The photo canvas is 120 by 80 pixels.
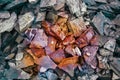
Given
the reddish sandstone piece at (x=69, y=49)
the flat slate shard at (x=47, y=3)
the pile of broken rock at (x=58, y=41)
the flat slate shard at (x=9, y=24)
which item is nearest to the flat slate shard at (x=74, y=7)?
the pile of broken rock at (x=58, y=41)

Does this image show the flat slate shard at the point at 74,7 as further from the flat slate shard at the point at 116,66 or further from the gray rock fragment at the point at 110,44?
the flat slate shard at the point at 116,66

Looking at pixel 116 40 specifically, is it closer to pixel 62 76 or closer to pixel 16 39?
pixel 62 76

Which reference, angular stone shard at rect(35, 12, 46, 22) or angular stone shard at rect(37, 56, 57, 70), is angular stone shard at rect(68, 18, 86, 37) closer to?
angular stone shard at rect(35, 12, 46, 22)

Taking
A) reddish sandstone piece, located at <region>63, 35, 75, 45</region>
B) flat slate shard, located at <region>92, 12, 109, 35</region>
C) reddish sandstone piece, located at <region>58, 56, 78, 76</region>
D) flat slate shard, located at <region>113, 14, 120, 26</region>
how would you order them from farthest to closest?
flat slate shard, located at <region>113, 14, 120, 26</region> < flat slate shard, located at <region>92, 12, 109, 35</region> < reddish sandstone piece, located at <region>63, 35, 75, 45</region> < reddish sandstone piece, located at <region>58, 56, 78, 76</region>

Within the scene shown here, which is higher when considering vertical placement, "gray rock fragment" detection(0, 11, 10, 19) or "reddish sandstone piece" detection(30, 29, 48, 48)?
"gray rock fragment" detection(0, 11, 10, 19)

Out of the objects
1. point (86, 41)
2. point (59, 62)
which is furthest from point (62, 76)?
point (86, 41)

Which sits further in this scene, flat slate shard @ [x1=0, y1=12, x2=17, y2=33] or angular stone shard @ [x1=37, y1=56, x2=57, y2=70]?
flat slate shard @ [x1=0, y1=12, x2=17, y2=33]

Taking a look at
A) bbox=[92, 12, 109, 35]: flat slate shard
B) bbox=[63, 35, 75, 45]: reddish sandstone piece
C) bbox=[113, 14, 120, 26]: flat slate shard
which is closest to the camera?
bbox=[63, 35, 75, 45]: reddish sandstone piece

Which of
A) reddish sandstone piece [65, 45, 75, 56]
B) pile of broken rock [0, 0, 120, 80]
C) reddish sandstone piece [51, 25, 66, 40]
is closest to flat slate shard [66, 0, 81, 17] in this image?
pile of broken rock [0, 0, 120, 80]
